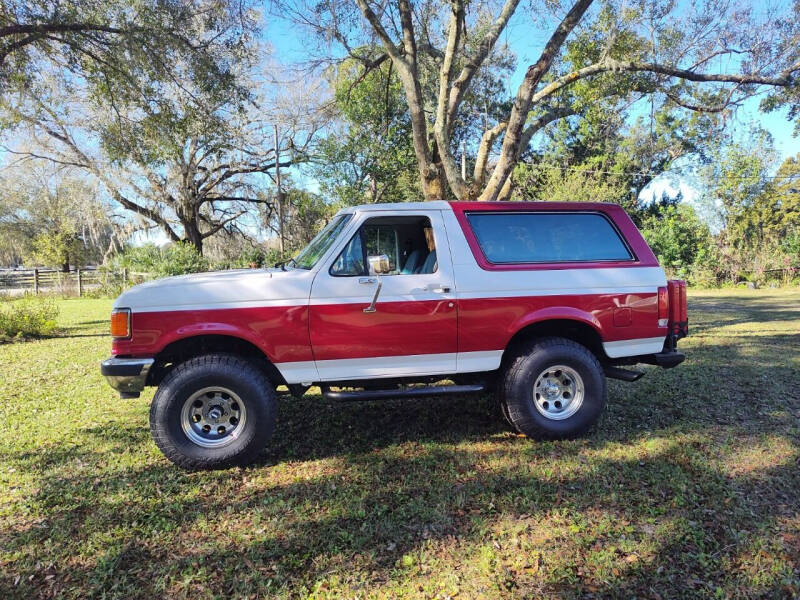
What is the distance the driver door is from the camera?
382 centimetres

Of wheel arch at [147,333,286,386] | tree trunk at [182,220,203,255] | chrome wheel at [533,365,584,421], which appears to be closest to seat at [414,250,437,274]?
chrome wheel at [533,365,584,421]

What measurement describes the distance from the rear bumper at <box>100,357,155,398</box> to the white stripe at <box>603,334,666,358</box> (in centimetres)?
383

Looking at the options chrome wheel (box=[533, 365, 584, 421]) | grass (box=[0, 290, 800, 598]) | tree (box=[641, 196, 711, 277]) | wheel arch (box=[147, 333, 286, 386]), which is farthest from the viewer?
tree (box=[641, 196, 711, 277])

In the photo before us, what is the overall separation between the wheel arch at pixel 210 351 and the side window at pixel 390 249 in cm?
92

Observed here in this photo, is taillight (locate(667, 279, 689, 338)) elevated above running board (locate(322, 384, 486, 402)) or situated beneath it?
elevated above

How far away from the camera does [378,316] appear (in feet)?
12.7

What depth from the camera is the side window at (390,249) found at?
3926 mm

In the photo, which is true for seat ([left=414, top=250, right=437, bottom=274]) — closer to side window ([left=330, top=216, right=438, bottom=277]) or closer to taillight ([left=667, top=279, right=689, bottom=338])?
side window ([left=330, top=216, right=438, bottom=277])

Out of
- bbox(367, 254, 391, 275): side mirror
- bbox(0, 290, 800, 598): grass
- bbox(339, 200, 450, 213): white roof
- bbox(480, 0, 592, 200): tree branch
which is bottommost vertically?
bbox(0, 290, 800, 598): grass

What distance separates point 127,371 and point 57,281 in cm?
2388

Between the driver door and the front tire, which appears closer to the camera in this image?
the front tire

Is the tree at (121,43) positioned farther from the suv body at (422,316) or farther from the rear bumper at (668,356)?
the rear bumper at (668,356)

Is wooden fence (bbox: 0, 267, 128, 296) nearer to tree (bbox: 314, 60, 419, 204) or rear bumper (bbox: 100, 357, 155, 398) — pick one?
tree (bbox: 314, 60, 419, 204)

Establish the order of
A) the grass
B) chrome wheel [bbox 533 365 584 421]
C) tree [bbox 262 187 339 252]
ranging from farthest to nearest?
1. tree [bbox 262 187 339 252]
2. chrome wheel [bbox 533 365 584 421]
3. the grass
